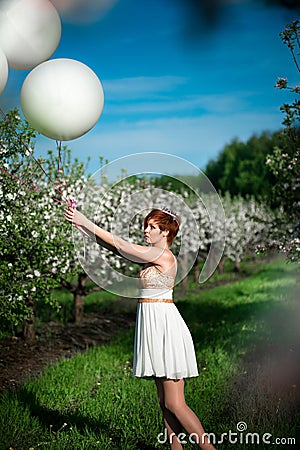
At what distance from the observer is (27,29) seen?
368 cm

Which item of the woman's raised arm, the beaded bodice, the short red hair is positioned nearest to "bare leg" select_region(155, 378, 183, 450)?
the beaded bodice

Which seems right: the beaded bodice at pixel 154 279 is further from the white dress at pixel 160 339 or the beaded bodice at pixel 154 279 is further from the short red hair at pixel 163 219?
the short red hair at pixel 163 219

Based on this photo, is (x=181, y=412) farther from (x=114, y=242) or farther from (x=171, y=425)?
(x=114, y=242)

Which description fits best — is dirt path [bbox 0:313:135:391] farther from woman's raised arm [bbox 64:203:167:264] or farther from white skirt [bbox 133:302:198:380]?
woman's raised arm [bbox 64:203:167:264]

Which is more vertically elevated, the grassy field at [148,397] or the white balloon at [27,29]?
the white balloon at [27,29]

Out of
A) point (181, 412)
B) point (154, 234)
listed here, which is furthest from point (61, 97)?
point (181, 412)

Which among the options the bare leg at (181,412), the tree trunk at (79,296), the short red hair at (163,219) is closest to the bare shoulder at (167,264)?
the short red hair at (163,219)

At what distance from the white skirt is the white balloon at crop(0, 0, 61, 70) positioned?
1.90m

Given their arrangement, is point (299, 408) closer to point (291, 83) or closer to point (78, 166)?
point (291, 83)

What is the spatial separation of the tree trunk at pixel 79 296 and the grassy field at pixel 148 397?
1.06 metres

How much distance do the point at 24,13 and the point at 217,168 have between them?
3855 cm

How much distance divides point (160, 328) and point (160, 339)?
6cm

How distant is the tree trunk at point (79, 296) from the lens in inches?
320

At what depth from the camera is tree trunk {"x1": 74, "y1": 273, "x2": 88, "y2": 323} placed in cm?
813
